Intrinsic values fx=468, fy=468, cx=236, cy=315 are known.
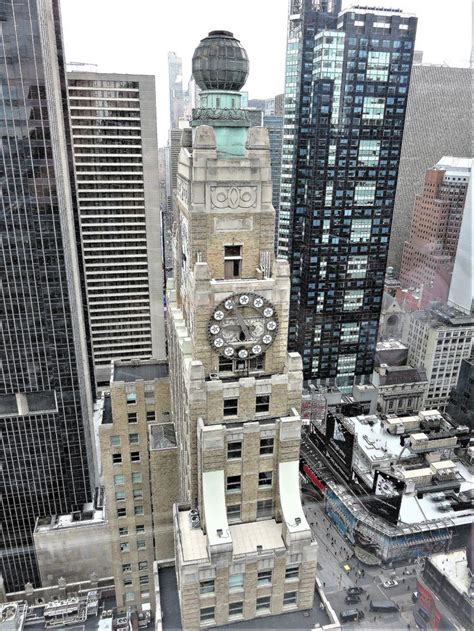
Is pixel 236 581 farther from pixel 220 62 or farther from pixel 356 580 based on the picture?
pixel 356 580

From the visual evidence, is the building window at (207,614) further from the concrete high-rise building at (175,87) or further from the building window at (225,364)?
the concrete high-rise building at (175,87)

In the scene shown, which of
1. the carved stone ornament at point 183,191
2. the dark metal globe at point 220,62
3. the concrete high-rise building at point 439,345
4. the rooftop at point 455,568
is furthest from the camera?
the concrete high-rise building at point 439,345

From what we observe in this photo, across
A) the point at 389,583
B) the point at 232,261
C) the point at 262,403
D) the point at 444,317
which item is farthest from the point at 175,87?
the point at 444,317

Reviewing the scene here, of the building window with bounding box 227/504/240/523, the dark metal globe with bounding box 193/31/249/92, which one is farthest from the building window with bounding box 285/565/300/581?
the dark metal globe with bounding box 193/31/249/92

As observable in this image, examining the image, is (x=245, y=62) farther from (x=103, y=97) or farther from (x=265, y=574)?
(x=103, y=97)

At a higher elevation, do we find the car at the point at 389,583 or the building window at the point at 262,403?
the building window at the point at 262,403

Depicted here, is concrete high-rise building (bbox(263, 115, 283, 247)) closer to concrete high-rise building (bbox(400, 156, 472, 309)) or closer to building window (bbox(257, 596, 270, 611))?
concrete high-rise building (bbox(400, 156, 472, 309))

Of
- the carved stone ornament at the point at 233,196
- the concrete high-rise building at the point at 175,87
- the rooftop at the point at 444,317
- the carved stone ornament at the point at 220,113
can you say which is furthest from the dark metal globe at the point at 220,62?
the rooftop at the point at 444,317
